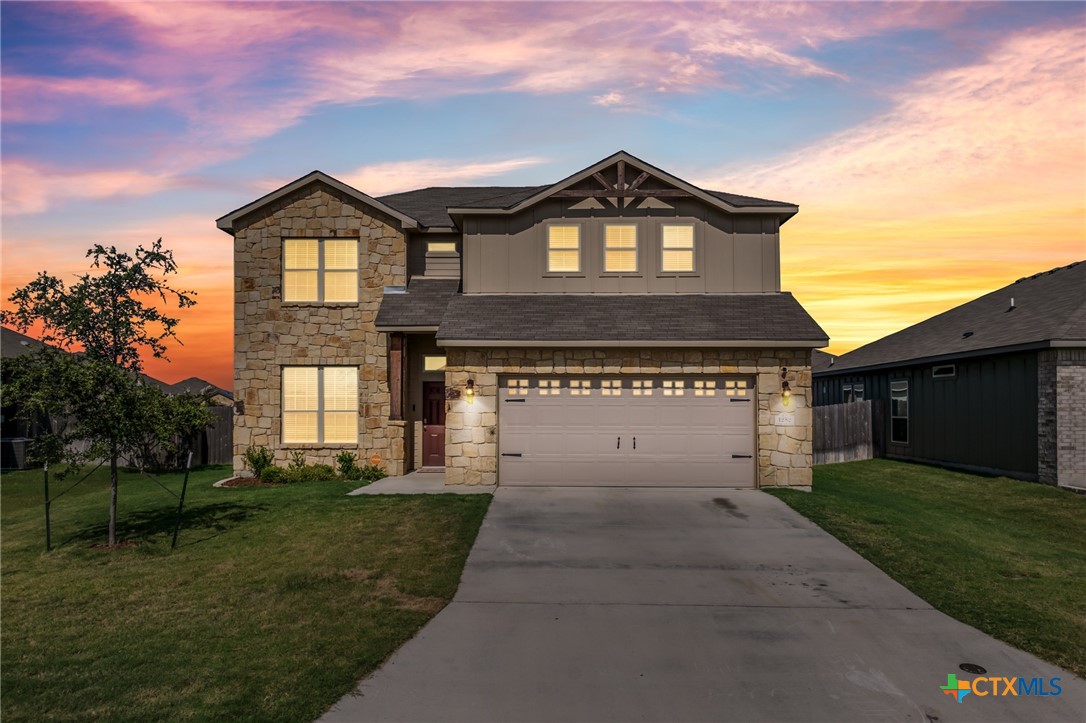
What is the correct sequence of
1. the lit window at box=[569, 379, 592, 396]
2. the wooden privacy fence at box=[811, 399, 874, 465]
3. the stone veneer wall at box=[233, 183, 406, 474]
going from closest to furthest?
the lit window at box=[569, 379, 592, 396], the stone veneer wall at box=[233, 183, 406, 474], the wooden privacy fence at box=[811, 399, 874, 465]

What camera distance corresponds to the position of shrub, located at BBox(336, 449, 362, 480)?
56.9 ft

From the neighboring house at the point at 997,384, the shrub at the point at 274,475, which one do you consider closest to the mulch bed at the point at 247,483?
the shrub at the point at 274,475

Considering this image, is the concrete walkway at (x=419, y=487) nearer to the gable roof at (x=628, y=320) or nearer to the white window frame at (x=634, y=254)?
the gable roof at (x=628, y=320)

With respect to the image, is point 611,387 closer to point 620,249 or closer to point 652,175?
point 620,249

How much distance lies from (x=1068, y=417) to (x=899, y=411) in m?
7.41

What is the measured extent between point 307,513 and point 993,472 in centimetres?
1911

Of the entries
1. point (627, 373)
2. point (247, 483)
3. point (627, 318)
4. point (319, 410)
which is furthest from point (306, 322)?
point (627, 373)

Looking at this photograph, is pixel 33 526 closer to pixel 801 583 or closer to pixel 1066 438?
pixel 801 583

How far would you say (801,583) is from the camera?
29.7ft

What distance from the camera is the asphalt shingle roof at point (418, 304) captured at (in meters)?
17.0

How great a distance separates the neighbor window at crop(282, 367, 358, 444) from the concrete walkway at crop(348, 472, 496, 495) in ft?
7.17

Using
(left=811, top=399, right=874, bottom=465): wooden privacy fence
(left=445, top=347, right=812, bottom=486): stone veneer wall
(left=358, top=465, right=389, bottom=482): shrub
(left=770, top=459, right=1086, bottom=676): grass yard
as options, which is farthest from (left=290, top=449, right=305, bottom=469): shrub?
(left=811, top=399, right=874, bottom=465): wooden privacy fence

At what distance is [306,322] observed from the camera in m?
18.1

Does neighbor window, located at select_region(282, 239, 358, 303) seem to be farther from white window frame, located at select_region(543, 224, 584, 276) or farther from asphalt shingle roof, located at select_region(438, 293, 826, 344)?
white window frame, located at select_region(543, 224, 584, 276)
